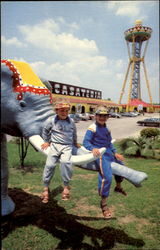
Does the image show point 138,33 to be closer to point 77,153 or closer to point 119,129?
point 119,129

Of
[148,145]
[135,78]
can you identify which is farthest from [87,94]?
[148,145]

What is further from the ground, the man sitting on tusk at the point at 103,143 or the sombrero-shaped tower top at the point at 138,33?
the sombrero-shaped tower top at the point at 138,33

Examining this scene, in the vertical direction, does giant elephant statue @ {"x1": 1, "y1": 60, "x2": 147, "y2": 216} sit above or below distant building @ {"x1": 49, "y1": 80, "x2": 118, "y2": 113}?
below

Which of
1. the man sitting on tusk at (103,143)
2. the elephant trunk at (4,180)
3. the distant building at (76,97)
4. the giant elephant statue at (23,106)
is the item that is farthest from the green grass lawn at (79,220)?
the distant building at (76,97)

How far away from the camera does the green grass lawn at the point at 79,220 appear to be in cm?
285

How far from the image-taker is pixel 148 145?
768 cm

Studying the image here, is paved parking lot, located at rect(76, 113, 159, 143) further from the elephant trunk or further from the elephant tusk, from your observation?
the elephant tusk

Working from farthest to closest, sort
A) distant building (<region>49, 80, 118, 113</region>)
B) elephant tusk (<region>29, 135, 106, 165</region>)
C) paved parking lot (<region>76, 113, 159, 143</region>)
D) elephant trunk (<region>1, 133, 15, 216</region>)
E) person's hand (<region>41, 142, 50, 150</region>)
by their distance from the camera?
distant building (<region>49, 80, 118, 113</region>) → paved parking lot (<region>76, 113, 159, 143</region>) → elephant trunk (<region>1, 133, 15, 216</region>) → person's hand (<region>41, 142, 50, 150</region>) → elephant tusk (<region>29, 135, 106, 165</region>)

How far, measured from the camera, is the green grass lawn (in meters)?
2.85

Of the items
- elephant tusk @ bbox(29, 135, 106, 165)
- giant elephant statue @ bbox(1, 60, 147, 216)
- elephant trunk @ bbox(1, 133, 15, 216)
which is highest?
giant elephant statue @ bbox(1, 60, 147, 216)

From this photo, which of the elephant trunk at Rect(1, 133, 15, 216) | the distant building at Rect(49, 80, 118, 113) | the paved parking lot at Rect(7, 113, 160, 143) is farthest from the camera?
the distant building at Rect(49, 80, 118, 113)

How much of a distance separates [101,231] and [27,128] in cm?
203

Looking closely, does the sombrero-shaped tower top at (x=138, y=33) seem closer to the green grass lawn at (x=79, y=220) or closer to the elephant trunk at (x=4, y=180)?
the green grass lawn at (x=79, y=220)

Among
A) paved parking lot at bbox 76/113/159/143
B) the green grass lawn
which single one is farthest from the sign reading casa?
the green grass lawn
